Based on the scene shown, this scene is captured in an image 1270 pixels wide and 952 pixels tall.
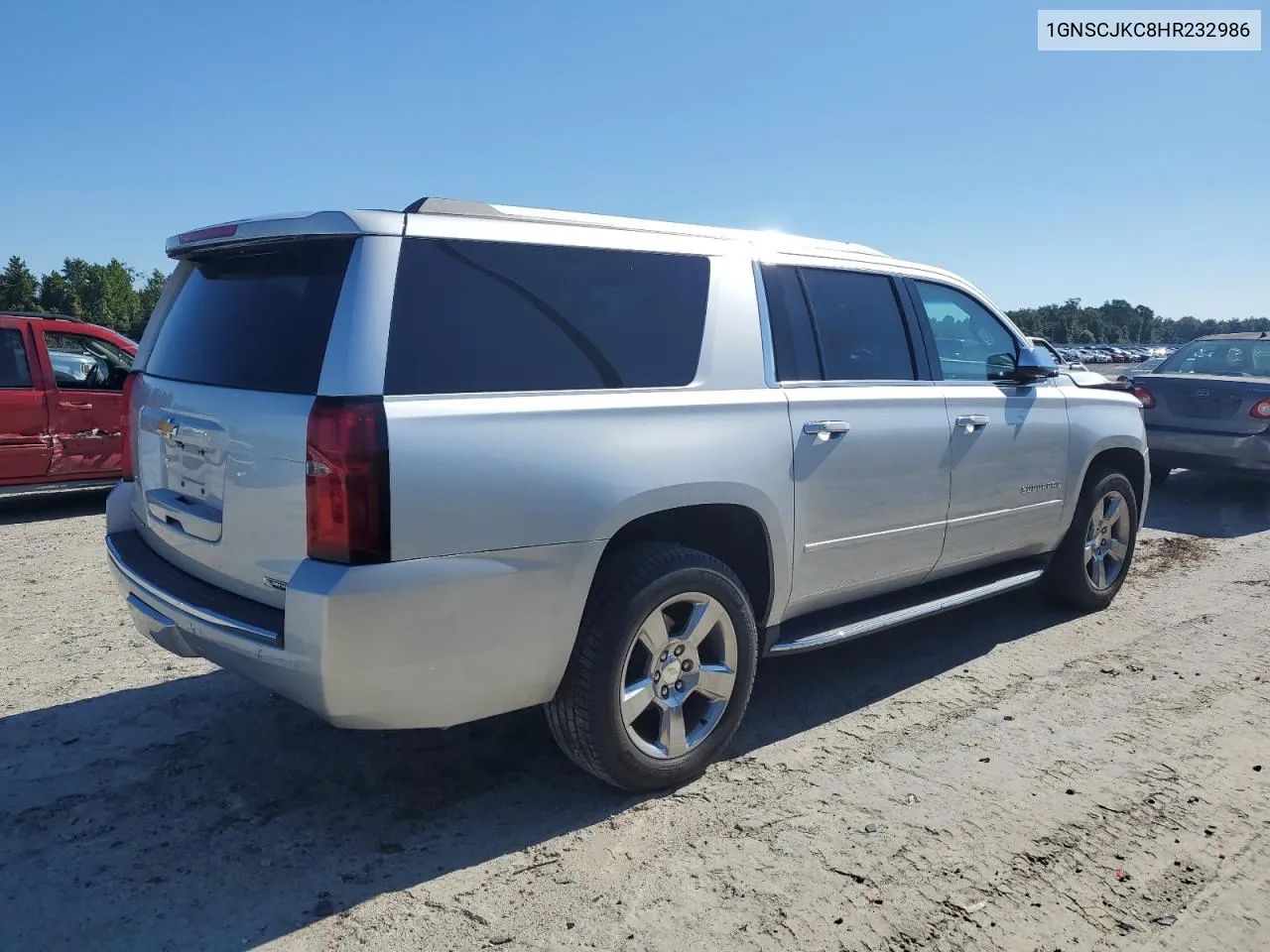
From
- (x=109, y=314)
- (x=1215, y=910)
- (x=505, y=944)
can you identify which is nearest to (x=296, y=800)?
(x=505, y=944)

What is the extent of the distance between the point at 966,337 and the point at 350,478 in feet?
11.2

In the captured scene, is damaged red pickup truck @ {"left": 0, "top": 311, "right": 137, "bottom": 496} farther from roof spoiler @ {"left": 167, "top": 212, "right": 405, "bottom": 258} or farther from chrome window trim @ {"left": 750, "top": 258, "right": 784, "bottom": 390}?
chrome window trim @ {"left": 750, "top": 258, "right": 784, "bottom": 390}

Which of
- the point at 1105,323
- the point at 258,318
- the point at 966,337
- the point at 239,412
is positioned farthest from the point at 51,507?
the point at 1105,323

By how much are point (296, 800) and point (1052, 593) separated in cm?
426

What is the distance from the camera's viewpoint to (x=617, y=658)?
304 cm

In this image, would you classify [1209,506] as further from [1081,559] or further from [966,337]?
[966,337]

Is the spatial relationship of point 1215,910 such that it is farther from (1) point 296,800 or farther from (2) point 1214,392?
(2) point 1214,392

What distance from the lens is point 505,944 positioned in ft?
8.25

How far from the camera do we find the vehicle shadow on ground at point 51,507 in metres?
8.08

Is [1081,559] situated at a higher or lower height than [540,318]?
lower

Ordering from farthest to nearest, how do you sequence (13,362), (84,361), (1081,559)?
(84,361)
(13,362)
(1081,559)

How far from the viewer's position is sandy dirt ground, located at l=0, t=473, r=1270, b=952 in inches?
103

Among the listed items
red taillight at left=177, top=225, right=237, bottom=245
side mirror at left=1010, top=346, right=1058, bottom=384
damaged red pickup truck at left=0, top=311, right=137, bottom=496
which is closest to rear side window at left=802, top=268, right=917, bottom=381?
side mirror at left=1010, top=346, right=1058, bottom=384

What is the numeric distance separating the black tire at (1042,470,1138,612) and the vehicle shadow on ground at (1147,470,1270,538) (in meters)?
2.97
